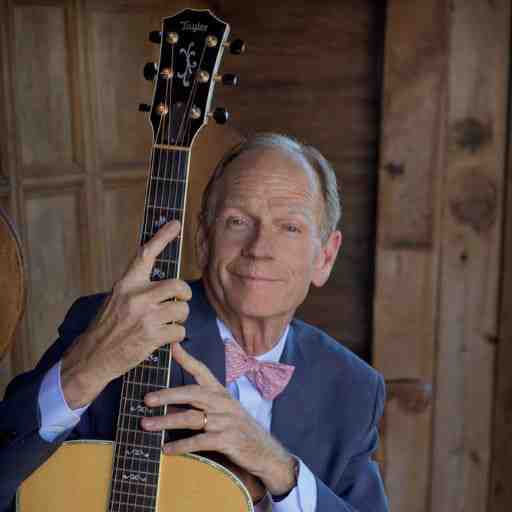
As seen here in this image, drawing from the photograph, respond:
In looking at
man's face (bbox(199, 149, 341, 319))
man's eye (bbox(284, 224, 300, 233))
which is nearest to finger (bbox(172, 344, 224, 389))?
Answer: man's face (bbox(199, 149, 341, 319))

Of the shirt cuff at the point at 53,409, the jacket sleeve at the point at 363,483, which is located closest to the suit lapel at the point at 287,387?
the jacket sleeve at the point at 363,483

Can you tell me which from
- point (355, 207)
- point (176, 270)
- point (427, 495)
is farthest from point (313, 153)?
point (427, 495)

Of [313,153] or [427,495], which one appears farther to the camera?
[427,495]

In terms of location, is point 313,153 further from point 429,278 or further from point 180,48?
point 429,278

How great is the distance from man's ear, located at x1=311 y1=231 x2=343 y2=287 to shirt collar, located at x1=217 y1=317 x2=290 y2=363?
148 mm

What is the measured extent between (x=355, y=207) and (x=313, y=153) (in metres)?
1.03

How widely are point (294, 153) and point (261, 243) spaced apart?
0.24 meters

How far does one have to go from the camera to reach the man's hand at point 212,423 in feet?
5.22

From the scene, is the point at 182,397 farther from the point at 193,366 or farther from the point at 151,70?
the point at 151,70

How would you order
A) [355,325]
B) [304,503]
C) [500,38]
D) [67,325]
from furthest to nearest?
[355,325] < [500,38] < [67,325] < [304,503]

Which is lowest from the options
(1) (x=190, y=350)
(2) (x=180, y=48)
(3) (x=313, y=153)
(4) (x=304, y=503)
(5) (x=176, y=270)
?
(4) (x=304, y=503)

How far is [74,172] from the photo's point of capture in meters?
2.98

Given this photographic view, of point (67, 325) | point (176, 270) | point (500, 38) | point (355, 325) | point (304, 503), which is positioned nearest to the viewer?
point (176, 270)

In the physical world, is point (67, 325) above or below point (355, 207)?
below
